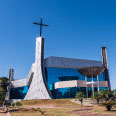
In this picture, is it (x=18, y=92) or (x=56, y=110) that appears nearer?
(x=56, y=110)

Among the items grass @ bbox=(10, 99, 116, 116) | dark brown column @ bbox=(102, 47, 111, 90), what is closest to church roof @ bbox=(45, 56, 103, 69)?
dark brown column @ bbox=(102, 47, 111, 90)

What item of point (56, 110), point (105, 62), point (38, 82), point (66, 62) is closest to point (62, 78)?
point (66, 62)

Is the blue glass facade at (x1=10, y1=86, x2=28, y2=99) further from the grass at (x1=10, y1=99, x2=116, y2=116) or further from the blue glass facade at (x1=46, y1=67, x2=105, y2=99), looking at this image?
the grass at (x1=10, y1=99, x2=116, y2=116)

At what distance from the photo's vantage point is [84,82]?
213 feet

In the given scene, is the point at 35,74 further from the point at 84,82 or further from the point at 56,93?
the point at 84,82

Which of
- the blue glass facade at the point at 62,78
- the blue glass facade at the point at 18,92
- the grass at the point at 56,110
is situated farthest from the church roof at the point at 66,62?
the grass at the point at 56,110

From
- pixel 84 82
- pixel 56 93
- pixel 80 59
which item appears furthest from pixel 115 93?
pixel 80 59

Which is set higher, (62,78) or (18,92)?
(62,78)

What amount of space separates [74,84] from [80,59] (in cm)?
2549

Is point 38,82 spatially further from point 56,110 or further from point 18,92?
point 56,110

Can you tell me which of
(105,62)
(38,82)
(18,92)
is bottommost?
(18,92)

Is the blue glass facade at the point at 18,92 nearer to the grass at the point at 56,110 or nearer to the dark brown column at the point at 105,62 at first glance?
the grass at the point at 56,110

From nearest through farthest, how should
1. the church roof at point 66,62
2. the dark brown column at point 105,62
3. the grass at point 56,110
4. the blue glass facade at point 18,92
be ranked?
the grass at point 56,110 < the church roof at point 66,62 < the dark brown column at point 105,62 < the blue glass facade at point 18,92

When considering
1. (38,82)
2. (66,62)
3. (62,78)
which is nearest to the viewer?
(38,82)
